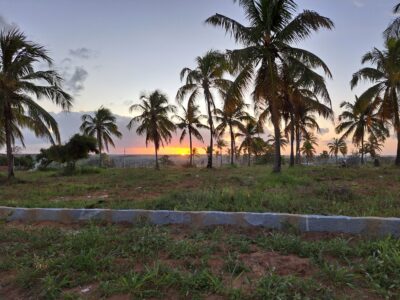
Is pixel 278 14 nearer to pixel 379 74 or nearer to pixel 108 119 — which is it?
pixel 379 74

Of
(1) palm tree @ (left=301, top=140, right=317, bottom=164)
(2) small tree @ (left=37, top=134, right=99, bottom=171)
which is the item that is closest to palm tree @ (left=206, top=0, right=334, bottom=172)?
(2) small tree @ (left=37, top=134, right=99, bottom=171)

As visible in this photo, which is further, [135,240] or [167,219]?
[167,219]

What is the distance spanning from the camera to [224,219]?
15.9ft

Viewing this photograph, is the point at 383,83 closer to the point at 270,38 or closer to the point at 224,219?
the point at 270,38

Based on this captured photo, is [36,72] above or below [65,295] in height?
above

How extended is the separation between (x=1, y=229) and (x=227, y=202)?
372 cm

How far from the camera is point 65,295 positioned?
306 cm

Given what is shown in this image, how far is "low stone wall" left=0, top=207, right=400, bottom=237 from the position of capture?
165 inches

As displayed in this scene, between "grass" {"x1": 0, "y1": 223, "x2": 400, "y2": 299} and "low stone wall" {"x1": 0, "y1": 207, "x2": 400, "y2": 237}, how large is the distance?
181mm

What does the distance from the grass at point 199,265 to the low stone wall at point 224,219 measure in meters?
0.18

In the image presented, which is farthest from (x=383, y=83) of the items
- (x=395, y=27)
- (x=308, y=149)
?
(x=308, y=149)

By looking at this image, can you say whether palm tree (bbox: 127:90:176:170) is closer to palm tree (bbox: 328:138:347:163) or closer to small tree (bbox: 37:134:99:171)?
small tree (bbox: 37:134:99:171)

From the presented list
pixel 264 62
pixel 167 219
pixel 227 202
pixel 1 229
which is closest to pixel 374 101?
pixel 264 62

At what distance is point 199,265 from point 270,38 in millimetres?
11582
